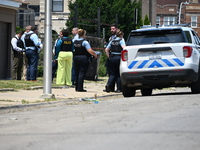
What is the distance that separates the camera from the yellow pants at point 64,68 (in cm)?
2028

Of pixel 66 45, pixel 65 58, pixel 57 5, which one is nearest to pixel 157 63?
pixel 66 45

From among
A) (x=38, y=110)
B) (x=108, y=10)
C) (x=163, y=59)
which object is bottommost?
(x=38, y=110)

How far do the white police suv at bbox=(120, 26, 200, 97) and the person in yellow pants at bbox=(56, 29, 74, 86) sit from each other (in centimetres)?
411

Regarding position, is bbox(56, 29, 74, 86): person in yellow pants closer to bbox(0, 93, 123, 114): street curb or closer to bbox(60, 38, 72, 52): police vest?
bbox(60, 38, 72, 52): police vest

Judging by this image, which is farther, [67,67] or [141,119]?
[67,67]

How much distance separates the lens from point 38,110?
1266 cm

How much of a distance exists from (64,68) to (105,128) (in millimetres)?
11693

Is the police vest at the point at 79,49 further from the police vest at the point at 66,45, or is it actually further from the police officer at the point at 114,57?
the police vest at the point at 66,45

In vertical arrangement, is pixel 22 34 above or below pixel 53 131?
above

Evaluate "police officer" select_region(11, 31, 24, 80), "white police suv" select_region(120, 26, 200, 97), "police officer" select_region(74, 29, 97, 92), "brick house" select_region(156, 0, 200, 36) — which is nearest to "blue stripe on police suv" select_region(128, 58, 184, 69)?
"white police suv" select_region(120, 26, 200, 97)

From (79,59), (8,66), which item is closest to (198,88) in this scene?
(79,59)

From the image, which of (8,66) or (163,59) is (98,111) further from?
(8,66)

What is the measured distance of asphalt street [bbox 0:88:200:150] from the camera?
24.7 ft

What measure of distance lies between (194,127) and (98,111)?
3.10 m
